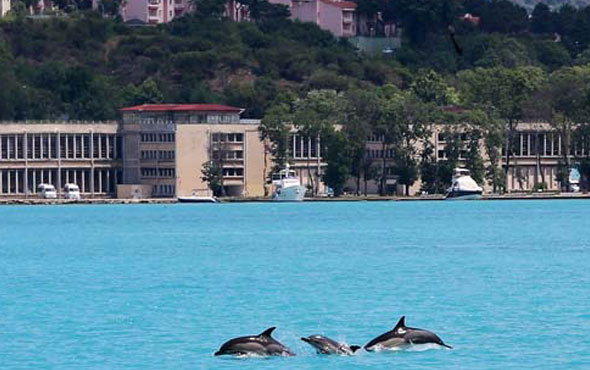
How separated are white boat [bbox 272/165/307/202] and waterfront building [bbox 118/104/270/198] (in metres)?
4.06

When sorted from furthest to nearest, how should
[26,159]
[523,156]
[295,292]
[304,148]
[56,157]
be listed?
[523,156] → [304,148] → [56,157] → [26,159] → [295,292]

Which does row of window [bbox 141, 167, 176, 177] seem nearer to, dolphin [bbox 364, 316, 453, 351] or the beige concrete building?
the beige concrete building

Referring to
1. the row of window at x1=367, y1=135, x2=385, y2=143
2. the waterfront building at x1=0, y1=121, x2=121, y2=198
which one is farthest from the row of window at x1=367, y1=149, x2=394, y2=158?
the waterfront building at x1=0, y1=121, x2=121, y2=198

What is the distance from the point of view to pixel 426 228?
11300cm

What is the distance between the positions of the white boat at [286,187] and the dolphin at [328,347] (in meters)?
114

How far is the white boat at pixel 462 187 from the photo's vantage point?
162 m

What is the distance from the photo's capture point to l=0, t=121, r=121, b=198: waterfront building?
169875 millimetres

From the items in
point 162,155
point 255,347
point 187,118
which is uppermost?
point 187,118

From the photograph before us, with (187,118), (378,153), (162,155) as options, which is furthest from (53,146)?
(378,153)

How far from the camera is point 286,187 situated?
162 metres

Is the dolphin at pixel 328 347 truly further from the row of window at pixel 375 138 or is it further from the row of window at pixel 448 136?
the row of window at pixel 375 138

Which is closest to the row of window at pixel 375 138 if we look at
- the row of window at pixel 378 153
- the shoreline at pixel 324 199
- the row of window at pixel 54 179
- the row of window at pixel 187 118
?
the row of window at pixel 378 153

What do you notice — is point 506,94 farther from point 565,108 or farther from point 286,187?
point 286,187

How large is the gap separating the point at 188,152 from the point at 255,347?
121761 mm
